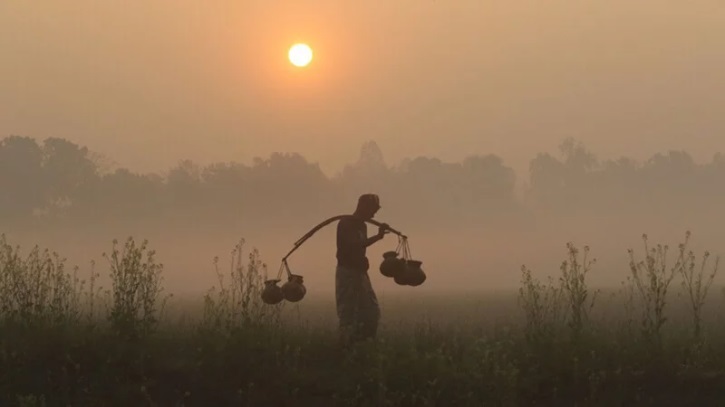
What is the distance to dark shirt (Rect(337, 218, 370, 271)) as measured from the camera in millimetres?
10375

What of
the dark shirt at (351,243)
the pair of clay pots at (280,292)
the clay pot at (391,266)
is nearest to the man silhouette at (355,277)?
the dark shirt at (351,243)

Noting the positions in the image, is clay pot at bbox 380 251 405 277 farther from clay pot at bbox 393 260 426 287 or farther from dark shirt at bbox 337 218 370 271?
dark shirt at bbox 337 218 370 271

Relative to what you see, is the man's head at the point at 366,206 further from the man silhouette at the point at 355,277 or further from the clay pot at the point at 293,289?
the clay pot at the point at 293,289

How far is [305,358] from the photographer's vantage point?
1011cm

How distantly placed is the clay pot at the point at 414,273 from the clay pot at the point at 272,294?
74.1 inches

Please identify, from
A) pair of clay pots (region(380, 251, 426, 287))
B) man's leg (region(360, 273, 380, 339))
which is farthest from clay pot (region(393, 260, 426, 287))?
man's leg (region(360, 273, 380, 339))

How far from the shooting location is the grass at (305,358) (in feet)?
29.6

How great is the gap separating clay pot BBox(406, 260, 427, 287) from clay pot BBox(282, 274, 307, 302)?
1585 millimetres

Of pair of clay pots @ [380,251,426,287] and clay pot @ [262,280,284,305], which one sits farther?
clay pot @ [262,280,284,305]

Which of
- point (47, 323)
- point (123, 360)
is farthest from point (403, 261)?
point (47, 323)

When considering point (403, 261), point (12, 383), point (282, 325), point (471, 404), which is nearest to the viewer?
point (471, 404)

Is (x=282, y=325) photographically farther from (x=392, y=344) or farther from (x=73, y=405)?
(x=73, y=405)

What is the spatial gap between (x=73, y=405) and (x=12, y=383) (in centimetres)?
108

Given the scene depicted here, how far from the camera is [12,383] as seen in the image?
9.26 m
